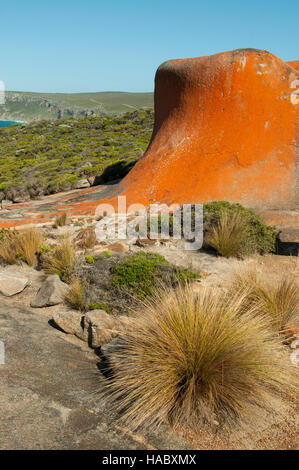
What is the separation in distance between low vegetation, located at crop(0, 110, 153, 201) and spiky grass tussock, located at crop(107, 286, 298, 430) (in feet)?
35.6

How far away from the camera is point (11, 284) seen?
4824mm

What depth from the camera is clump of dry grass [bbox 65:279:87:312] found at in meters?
4.34

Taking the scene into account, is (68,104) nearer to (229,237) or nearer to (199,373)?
(229,237)

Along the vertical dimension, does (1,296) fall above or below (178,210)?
below

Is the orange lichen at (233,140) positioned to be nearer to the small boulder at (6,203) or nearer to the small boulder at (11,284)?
the small boulder at (11,284)

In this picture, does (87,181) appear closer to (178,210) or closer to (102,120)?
(178,210)

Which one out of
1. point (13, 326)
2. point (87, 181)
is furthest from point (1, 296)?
point (87, 181)

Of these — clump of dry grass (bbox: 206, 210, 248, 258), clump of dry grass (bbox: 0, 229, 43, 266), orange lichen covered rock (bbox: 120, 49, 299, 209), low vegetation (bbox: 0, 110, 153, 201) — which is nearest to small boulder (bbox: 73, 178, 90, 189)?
low vegetation (bbox: 0, 110, 153, 201)

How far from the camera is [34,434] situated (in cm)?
230

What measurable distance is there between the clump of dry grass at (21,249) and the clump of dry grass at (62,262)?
0.37m

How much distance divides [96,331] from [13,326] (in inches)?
37.7

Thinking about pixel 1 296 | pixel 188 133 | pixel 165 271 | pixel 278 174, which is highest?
pixel 188 133
